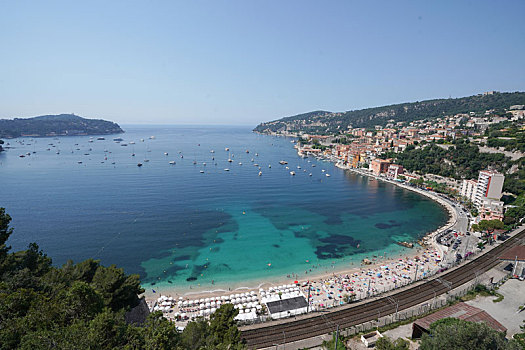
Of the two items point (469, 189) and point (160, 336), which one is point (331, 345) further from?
point (469, 189)

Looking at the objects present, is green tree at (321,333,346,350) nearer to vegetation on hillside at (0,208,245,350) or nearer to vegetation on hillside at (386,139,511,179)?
vegetation on hillside at (0,208,245,350)

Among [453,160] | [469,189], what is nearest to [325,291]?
[469,189]

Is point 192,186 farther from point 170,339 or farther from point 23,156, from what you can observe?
point 23,156

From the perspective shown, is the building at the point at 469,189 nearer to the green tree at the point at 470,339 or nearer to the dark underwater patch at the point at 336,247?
the dark underwater patch at the point at 336,247

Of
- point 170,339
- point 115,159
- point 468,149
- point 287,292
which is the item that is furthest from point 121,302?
point 115,159

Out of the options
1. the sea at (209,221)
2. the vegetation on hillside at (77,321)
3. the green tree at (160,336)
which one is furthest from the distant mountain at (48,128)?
the green tree at (160,336)
